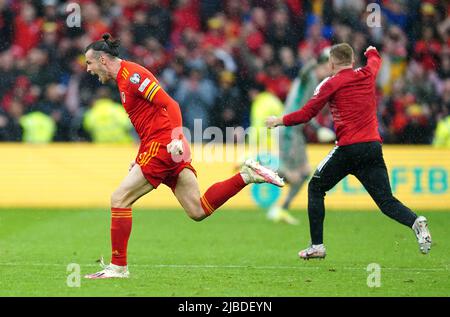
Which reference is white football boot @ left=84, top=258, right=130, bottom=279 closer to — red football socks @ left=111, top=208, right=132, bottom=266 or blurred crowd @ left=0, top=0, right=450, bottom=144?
red football socks @ left=111, top=208, right=132, bottom=266

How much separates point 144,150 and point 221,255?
2394 millimetres

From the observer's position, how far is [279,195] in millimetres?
17000

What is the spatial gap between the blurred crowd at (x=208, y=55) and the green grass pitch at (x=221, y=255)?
3.30m

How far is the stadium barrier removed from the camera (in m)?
17.0

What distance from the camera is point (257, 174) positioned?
31.4 feet

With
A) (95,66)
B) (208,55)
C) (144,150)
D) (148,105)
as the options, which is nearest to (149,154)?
(144,150)

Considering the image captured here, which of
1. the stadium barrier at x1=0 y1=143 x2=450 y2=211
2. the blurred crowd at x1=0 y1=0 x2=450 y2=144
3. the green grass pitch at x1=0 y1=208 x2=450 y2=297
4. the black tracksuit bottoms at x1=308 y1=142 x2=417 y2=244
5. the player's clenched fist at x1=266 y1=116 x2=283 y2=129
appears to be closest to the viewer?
the green grass pitch at x1=0 y1=208 x2=450 y2=297

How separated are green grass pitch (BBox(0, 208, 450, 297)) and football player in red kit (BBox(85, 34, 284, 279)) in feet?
1.58

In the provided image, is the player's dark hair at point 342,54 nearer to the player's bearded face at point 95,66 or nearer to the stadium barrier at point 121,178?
the player's bearded face at point 95,66

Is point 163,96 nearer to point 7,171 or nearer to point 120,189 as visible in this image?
point 120,189

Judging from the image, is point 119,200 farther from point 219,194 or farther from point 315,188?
point 315,188

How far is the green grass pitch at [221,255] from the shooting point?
8555 millimetres

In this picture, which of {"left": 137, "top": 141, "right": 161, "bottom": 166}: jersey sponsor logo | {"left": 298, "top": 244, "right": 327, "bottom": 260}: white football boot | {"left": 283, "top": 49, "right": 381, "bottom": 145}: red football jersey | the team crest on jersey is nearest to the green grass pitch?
{"left": 298, "top": 244, "right": 327, "bottom": 260}: white football boot

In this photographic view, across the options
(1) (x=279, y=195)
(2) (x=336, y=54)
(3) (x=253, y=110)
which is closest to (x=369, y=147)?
(2) (x=336, y=54)
